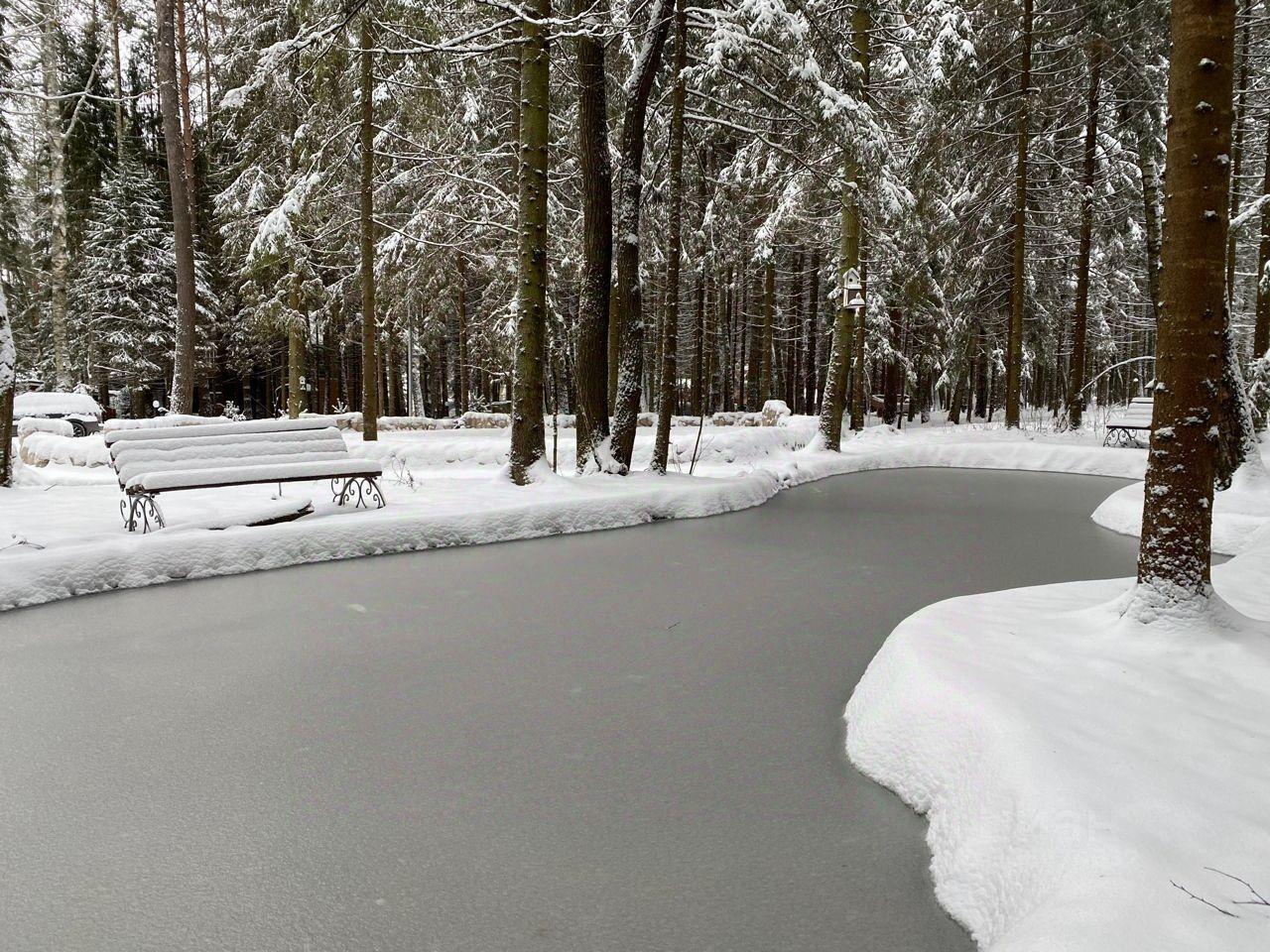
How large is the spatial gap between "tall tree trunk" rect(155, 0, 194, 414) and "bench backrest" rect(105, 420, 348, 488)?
7198mm

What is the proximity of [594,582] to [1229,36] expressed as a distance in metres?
5.26

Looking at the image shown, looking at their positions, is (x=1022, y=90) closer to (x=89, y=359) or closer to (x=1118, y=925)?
(x=1118, y=925)

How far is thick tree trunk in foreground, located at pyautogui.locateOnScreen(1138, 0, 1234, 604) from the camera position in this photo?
3766 millimetres

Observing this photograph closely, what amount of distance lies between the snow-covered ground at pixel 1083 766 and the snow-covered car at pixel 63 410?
73.4 feet

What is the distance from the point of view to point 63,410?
19.9 meters

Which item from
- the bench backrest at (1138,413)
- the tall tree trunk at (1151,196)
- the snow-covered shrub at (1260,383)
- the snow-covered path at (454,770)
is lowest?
the snow-covered path at (454,770)

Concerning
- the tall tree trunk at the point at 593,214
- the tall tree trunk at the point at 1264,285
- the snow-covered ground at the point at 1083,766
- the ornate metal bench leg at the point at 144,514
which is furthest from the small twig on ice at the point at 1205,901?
the tall tree trunk at the point at 1264,285

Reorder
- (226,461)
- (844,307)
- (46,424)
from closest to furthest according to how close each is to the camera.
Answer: (226,461) → (844,307) → (46,424)

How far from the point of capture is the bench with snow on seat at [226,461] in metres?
7.20

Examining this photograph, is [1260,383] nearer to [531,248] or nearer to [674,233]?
[674,233]

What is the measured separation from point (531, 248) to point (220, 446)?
4517 millimetres

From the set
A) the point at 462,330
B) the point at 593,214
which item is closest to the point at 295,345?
the point at 462,330

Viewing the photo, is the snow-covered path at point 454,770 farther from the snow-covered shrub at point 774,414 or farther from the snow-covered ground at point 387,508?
the snow-covered shrub at point 774,414

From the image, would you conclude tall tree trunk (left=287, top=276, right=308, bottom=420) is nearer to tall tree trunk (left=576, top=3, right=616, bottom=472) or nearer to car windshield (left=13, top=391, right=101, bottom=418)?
car windshield (left=13, top=391, right=101, bottom=418)
